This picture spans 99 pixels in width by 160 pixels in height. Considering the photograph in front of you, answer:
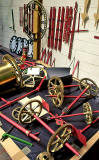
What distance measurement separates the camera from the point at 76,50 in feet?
7.07

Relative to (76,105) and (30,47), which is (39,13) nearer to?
(30,47)

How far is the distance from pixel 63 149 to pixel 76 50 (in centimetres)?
154

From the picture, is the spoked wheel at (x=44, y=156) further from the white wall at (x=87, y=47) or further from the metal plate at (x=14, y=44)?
the metal plate at (x=14, y=44)

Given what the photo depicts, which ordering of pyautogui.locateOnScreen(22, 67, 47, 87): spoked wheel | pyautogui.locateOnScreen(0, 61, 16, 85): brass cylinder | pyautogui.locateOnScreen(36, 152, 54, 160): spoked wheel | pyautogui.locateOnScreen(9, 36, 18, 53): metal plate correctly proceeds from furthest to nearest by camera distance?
1. pyautogui.locateOnScreen(9, 36, 18, 53): metal plate
2. pyautogui.locateOnScreen(22, 67, 47, 87): spoked wheel
3. pyautogui.locateOnScreen(0, 61, 16, 85): brass cylinder
4. pyautogui.locateOnScreen(36, 152, 54, 160): spoked wheel

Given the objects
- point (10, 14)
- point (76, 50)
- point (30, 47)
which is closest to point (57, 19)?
point (76, 50)

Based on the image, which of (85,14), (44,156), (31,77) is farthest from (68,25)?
(44,156)

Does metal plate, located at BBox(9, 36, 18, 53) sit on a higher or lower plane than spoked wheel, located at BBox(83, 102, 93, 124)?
higher

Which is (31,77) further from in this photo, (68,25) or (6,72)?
(68,25)

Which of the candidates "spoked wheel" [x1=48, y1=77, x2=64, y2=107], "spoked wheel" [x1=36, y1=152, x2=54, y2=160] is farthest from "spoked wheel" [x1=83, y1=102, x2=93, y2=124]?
"spoked wheel" [x1=36, y1=152, x2=54, y2=160]

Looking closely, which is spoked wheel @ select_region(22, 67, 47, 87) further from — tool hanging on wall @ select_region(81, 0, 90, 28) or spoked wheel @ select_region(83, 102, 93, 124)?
tool hanging on wall @ select_region(81, 0, 90, 28)

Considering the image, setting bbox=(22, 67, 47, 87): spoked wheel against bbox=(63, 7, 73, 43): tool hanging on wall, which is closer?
bbox=(22, 67, 47, 87): spoked wheel

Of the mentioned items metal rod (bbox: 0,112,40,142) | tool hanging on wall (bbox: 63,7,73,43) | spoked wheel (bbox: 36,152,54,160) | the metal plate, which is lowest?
spoked wheel (bbox: 36,152,54,160)

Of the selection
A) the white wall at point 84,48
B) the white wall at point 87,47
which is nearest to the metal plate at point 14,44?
the white wall at point 84,48

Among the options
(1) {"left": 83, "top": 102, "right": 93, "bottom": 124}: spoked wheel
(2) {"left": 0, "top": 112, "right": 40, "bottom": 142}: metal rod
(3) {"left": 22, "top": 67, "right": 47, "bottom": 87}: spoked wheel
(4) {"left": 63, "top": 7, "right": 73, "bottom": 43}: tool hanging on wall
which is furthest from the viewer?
(4) {"left": 63, "top": 7, "right": 73, "bottom": 43}: tool hanging on wall
